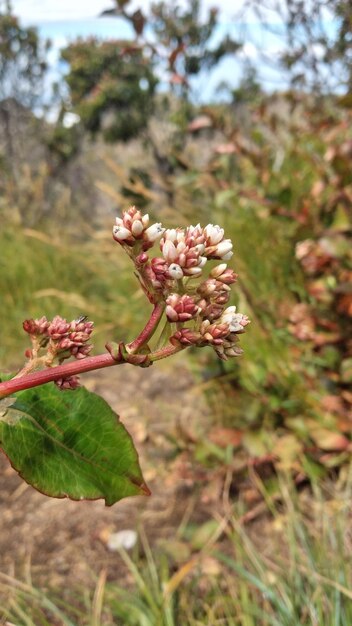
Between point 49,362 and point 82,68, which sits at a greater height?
point 82,68

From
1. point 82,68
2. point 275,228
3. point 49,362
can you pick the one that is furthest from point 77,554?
point 82,68

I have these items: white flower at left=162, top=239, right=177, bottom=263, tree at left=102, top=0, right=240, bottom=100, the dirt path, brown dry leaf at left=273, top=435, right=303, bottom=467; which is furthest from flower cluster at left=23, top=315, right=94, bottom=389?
tree at left=102, top=0, right=240, bottom=100

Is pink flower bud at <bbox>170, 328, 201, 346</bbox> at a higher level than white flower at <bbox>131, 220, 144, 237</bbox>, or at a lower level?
lower

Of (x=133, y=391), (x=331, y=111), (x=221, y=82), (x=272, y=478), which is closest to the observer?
(x=272, y=478)

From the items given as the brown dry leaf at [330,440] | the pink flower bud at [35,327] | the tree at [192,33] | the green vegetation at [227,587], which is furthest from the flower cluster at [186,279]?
the tree at [192,33]

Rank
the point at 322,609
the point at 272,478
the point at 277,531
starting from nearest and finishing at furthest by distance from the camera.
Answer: the point at 322,609 < the point at 277,531 < the point at 272,478

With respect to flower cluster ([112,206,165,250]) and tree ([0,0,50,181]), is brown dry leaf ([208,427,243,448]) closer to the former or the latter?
flower cluster ([112,206,165,250])

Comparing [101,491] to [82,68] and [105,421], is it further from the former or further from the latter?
[82,68]

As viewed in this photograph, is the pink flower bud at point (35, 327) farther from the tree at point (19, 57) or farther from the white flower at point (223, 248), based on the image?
the tree at point (19, 57)

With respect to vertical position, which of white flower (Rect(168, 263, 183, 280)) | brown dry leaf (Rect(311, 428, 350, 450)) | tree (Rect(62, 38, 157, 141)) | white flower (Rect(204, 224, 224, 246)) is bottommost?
brown dry leaf (Rect(311, 428, 350, 450))
